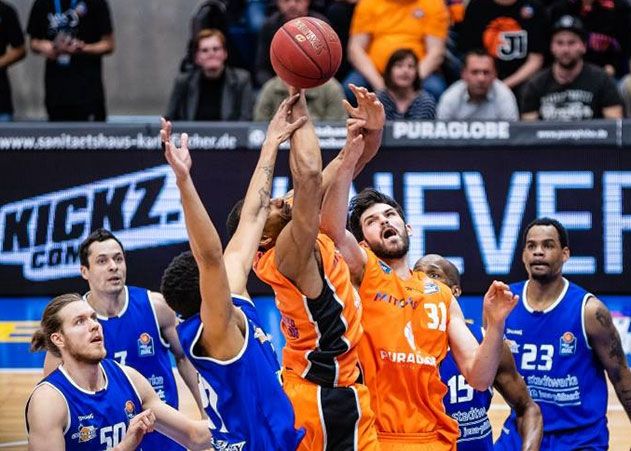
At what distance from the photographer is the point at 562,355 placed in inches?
299

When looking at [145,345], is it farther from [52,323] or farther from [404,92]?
[404,92]

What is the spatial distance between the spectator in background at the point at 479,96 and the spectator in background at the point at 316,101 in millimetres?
991

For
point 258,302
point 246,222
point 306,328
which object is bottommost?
point 258,302

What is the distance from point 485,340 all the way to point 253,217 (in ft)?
3.89

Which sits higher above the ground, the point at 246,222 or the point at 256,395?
the point at 246,222

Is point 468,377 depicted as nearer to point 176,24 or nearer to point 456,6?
point 456,6

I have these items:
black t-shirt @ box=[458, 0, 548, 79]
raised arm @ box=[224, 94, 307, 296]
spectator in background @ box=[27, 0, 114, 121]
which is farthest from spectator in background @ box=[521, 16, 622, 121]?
raised arm @ box=[224, 94, 307, 296]

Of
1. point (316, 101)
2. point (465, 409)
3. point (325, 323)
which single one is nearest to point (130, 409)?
point (325, 323)

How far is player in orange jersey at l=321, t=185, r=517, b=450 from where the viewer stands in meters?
6.15

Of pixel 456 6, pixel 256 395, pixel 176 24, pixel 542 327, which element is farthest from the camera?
pixel 176 24

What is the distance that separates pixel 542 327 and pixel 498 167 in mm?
4756

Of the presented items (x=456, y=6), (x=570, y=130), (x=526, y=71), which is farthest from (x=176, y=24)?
(x=570, y=130)

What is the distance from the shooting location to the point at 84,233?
12.4 m

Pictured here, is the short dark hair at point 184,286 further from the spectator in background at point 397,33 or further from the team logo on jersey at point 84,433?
the spectator in background at point 397,33
